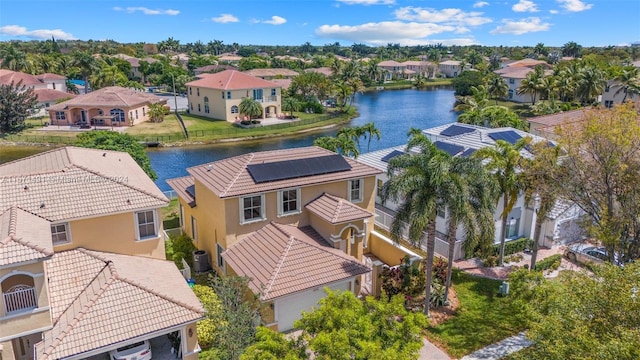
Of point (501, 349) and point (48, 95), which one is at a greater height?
point (48, 95)

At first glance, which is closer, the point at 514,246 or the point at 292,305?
the point at 292,305

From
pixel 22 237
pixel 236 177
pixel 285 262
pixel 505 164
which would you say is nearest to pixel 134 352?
pixel 22 237

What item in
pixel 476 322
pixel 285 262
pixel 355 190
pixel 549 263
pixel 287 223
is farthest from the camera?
pixel 355 190

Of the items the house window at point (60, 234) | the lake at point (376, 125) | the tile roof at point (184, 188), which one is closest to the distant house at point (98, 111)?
the lake at point (376, 125)

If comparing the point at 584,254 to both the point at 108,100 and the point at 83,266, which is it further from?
the point at 108,100

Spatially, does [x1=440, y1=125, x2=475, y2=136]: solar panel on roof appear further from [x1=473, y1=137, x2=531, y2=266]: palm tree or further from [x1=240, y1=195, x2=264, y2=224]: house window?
[x1=240, y1=195, x2=264, y2=224]: house window

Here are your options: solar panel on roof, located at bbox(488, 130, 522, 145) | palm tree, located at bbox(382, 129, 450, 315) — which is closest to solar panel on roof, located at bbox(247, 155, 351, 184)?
palm tree, located at bbox(382, 129, 450, 315)

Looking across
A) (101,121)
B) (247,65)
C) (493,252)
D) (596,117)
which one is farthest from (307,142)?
(247,65)

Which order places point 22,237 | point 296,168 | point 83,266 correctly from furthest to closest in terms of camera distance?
1. point 296,168
2. point 83,266
3. point 22,237
